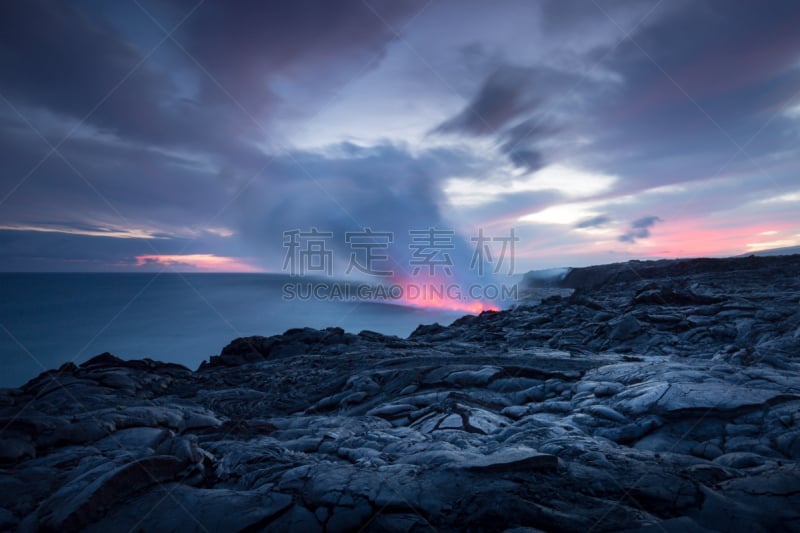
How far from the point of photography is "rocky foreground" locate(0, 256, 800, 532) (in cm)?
340

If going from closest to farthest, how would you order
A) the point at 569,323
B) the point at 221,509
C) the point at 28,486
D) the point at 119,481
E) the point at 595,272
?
the point at 221,509
the point at 119,481
the point at 28,486
the point at 569,323
the point at 595,272

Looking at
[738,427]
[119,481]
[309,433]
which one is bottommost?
[309,433]

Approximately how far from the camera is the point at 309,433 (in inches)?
257

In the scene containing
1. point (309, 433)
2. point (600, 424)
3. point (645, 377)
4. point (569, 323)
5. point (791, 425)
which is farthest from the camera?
point (569, 323)

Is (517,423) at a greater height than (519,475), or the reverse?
(519,475)

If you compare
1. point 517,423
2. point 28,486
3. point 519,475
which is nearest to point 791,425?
point 517,423

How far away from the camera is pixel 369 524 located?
10.9 ft

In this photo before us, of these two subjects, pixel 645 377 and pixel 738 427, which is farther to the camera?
pixel 645 377

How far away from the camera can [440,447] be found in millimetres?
4957

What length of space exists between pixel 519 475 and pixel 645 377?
4.92m

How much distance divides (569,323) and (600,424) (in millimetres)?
11199

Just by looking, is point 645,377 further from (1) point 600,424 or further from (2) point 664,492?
(2) point 664,492

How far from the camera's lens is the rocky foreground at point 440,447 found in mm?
3400

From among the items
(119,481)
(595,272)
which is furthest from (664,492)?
(595,272)
